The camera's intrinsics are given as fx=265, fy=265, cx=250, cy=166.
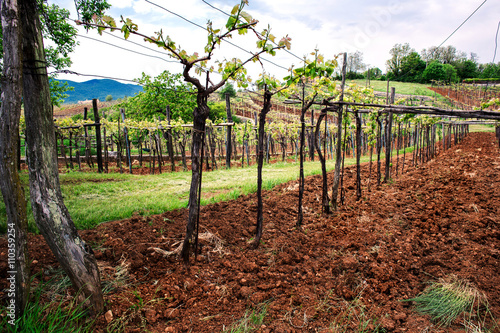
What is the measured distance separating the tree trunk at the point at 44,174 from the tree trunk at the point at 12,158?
18cm

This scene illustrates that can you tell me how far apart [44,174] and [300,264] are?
9.54 ft

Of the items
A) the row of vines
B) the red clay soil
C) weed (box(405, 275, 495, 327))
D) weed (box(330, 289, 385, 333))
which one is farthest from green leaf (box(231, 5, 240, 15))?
the row of vines

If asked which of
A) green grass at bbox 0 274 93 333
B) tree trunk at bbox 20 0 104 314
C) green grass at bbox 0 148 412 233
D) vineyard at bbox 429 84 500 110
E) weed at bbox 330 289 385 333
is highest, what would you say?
vineyard at bbox 429 84 500 110

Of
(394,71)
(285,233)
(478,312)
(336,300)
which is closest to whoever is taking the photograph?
(478,312)

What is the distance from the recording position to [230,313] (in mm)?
2535

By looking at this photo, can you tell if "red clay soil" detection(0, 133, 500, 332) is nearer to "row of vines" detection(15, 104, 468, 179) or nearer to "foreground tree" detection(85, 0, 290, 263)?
"foreground tree" detection(85, 0, 290, 263)

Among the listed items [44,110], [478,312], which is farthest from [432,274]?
[44,110]

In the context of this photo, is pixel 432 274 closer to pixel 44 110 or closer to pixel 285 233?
pixel 285 233

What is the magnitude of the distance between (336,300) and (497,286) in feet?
5.57

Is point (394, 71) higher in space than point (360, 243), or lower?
higher

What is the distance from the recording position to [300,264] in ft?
11.2

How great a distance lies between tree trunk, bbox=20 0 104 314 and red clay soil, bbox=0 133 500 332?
45 centimetres

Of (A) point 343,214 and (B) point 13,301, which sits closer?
(B) point 13,301

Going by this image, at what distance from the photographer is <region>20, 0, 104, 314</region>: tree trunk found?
83.7 inches
